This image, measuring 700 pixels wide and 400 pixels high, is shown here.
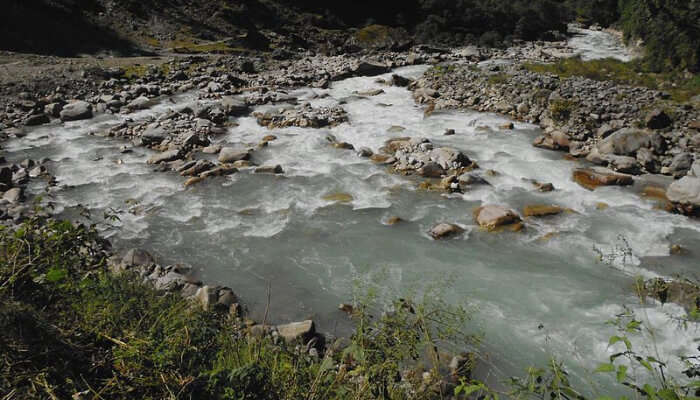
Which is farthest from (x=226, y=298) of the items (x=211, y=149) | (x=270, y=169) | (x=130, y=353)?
(x=211, y=149)

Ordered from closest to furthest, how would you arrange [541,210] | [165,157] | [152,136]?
[541,210] < [165,157] < [152,136]

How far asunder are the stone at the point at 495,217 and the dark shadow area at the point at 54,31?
2835cm

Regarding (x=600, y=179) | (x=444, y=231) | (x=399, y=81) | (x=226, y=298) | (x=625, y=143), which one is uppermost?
(x=399, y=81)

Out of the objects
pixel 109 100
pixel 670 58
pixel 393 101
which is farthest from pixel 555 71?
pixel 109 100

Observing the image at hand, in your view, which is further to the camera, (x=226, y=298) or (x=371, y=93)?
(x=371, y=93)

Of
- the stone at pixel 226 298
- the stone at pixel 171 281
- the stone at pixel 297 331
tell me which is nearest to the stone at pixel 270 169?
the stone at pixel 171 281

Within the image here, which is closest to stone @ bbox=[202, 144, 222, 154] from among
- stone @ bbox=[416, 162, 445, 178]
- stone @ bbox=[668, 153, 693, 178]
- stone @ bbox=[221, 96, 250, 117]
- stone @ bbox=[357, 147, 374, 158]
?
stone @ bbox=[221, 96, 250, 117]

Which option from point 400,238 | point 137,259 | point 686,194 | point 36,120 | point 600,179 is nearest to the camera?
point 137,259

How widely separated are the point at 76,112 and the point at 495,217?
1647 centimetres

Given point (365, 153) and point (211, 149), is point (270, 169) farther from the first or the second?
point (365, 153)

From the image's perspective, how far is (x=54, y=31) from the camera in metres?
28.7

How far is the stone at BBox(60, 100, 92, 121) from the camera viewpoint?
16.5 meters

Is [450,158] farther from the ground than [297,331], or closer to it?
farther from the ground

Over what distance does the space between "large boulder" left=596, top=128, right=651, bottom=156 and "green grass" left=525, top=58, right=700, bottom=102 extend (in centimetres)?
502
